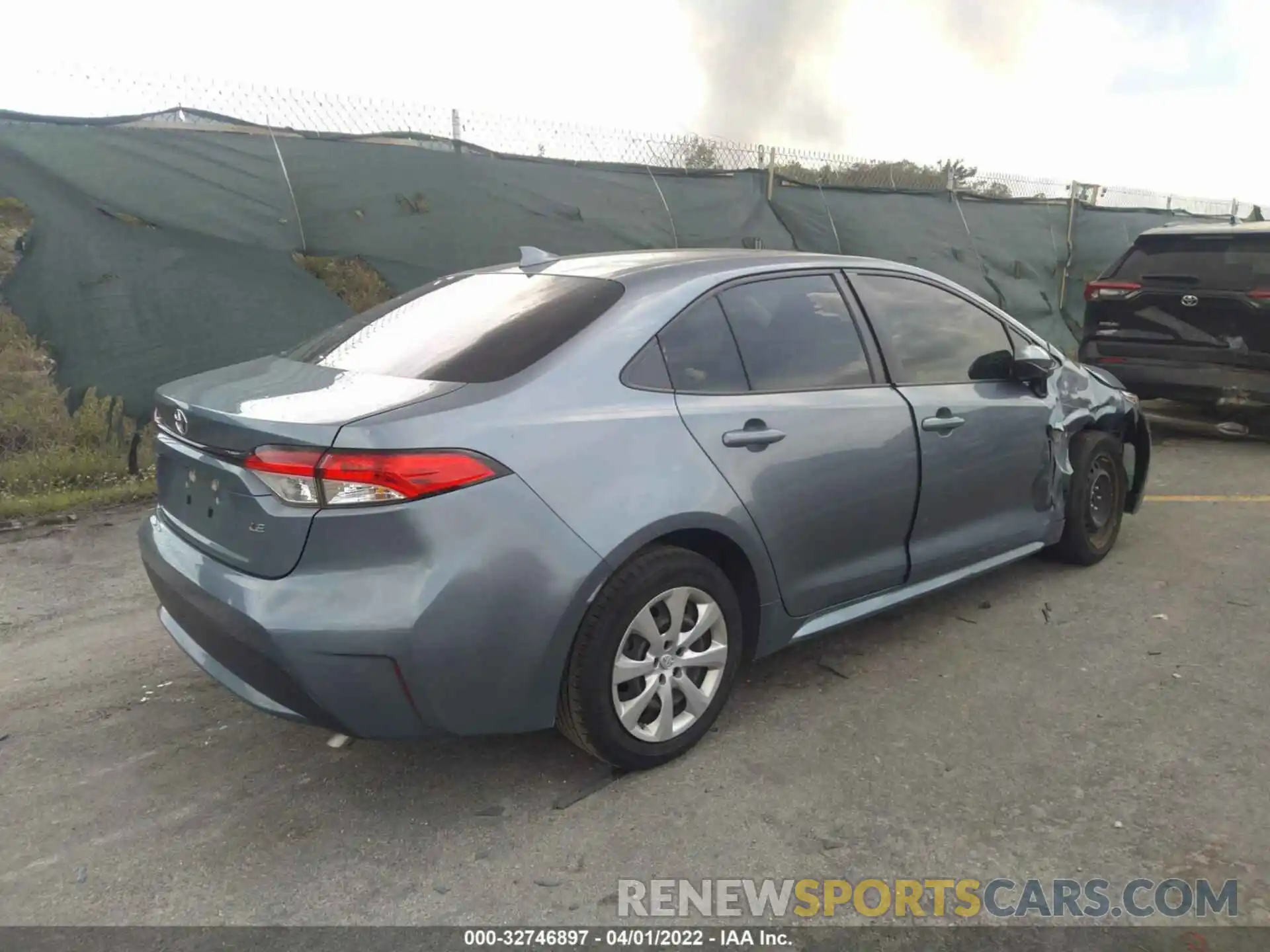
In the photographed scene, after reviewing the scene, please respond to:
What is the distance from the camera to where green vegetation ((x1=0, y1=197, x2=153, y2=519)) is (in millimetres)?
5551

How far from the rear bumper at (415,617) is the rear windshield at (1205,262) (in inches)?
256

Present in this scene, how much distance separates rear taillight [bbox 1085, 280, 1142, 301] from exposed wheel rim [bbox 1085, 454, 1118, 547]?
340 centimetres

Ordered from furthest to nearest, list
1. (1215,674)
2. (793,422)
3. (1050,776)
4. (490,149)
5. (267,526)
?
(490,149) → (1215,674) → (793,422) → (1050,776) → (267,526)

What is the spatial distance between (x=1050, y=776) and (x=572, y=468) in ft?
5.69

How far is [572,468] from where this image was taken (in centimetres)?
254

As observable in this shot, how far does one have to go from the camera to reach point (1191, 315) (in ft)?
23.3

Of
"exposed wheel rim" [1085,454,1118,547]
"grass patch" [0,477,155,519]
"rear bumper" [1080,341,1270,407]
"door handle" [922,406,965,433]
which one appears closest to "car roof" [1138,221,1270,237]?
"rear bumper" [1080,341,1270,407]

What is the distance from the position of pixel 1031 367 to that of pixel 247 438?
3075 millimetres

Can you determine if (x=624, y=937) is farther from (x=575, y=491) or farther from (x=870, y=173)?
(x=870, y=173)

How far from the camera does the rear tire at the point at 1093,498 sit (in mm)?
4426

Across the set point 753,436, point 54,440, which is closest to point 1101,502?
point 753,436

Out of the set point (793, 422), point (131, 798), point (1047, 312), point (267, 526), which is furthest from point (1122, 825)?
point (1047, 312)

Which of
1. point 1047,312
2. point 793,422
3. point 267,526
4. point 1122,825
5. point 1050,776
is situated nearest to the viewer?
point 267,526

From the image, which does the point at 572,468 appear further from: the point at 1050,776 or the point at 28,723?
the point at 28,723
